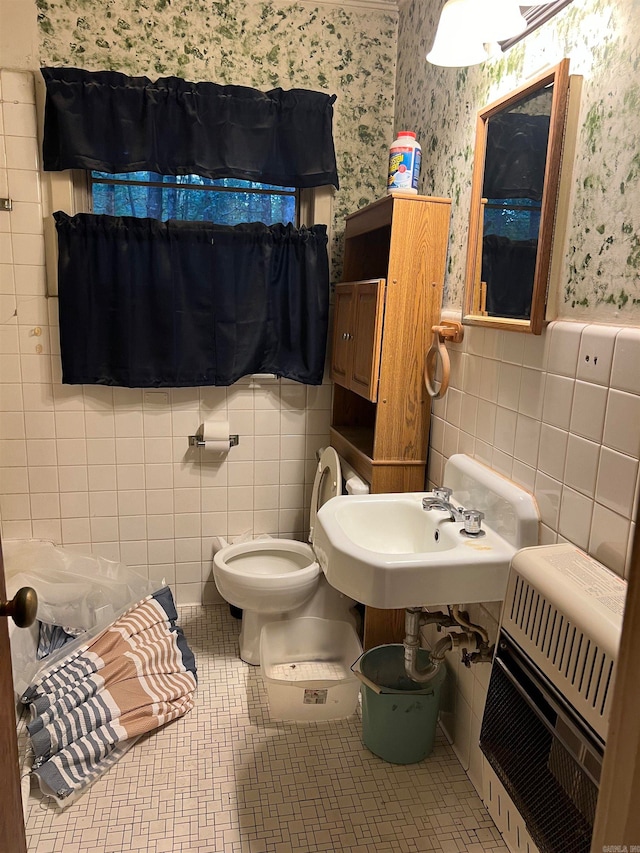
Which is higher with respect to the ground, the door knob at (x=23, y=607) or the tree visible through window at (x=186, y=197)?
the tree visible through window at (x=186, y=197)

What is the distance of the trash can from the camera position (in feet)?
6.43

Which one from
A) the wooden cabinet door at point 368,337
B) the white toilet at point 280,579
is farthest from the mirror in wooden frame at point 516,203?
the white toilet at point 280,579

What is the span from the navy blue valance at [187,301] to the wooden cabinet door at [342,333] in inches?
2.3

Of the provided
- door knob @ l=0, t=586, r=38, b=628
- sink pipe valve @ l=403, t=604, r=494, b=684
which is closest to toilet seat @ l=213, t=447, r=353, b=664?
sink pipe valve @ l=403, t=604, r=494, b=684

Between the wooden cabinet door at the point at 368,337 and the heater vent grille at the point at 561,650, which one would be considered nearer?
the heater vent grille at the point at 561,650

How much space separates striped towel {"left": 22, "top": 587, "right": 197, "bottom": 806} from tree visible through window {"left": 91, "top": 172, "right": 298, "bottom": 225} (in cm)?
164

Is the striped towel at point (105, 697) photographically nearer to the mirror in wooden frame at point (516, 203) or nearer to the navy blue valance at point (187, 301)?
the navy blue valance at point (187, 301)

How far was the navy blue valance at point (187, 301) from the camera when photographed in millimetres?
2516

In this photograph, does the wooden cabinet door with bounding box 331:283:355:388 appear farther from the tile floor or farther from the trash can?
the tile floor

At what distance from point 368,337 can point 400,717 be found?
4.23 feet

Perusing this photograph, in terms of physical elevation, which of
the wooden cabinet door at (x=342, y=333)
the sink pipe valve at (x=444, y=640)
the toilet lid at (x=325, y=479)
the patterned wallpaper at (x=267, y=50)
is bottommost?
the sink pipe valve at (x=444, y=640)

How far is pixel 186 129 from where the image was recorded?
8.13 ft

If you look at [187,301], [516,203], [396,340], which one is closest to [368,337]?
[396,340]

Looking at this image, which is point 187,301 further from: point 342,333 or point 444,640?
point 444,640
